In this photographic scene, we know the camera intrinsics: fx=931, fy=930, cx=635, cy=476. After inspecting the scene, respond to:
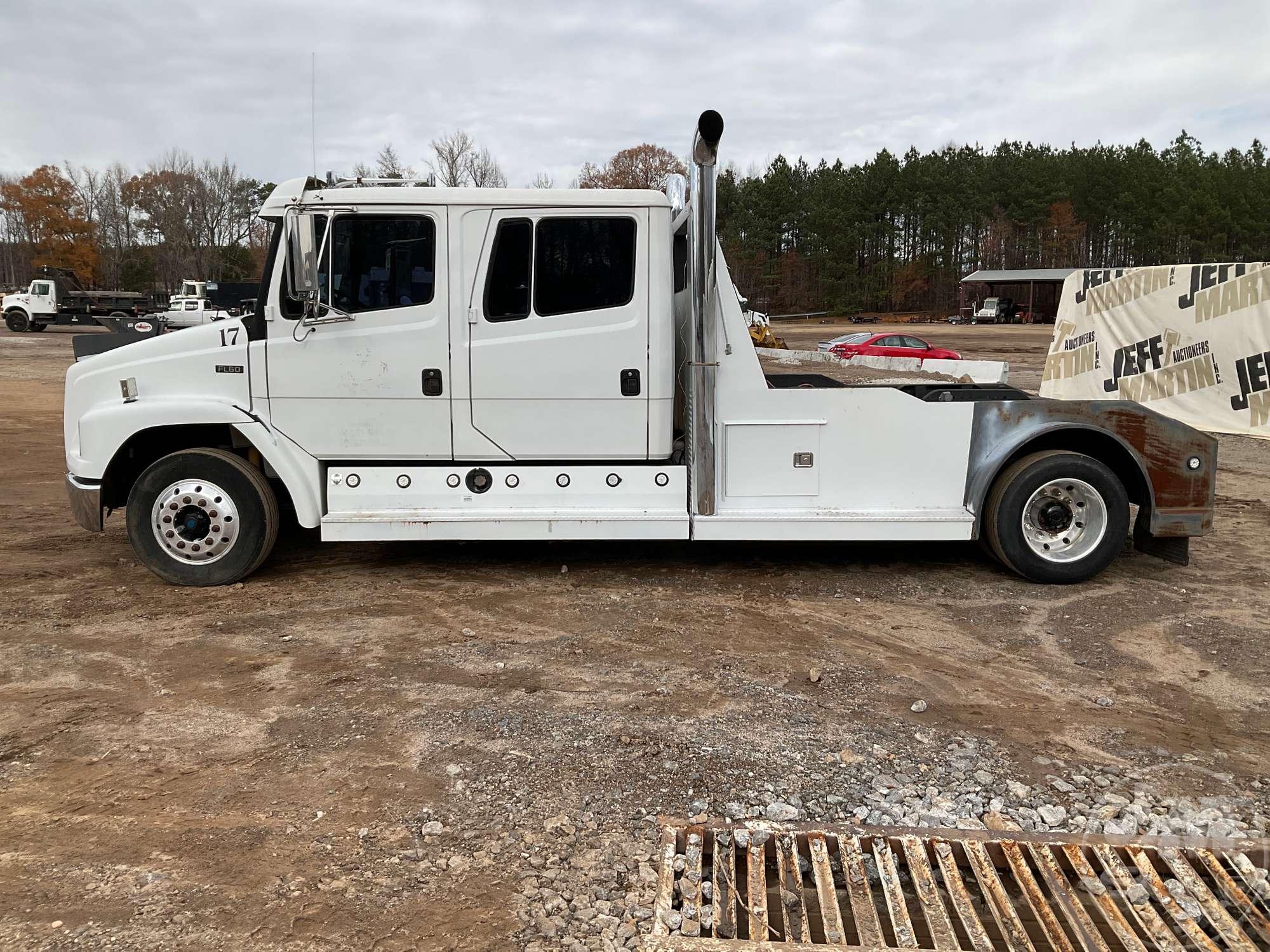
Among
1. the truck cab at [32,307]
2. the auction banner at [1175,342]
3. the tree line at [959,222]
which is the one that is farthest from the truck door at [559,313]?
the tree line at [959,222]

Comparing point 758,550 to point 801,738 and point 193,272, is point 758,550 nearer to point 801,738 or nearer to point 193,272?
point 801,738

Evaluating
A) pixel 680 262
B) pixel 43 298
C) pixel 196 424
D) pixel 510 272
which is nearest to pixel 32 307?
pixel 43 298

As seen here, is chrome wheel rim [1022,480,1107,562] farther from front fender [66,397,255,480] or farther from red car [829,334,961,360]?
red car [829,334,961,360]

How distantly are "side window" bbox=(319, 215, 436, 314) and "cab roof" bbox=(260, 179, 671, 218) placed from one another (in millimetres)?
130

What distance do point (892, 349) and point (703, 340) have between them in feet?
79.6

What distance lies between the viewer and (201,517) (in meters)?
6.58

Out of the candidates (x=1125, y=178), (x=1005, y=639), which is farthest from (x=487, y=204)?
(x=1125, y=178)

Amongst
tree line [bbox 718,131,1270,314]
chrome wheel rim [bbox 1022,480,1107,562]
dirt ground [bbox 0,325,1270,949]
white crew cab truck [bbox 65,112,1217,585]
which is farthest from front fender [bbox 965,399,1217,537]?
tree line [bbox 718,131,1270,314]

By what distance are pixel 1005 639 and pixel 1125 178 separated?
284 feet

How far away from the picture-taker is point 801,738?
174 inches

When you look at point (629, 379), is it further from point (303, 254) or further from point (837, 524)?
point (303, 254)

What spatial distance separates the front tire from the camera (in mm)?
6504

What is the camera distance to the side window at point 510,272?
20.6ft

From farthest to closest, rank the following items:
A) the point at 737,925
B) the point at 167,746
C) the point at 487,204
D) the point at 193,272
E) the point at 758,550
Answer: the point at 193,272, the point at 758,550, the point at 487,204, the point at 167,746, the point at 737,925
